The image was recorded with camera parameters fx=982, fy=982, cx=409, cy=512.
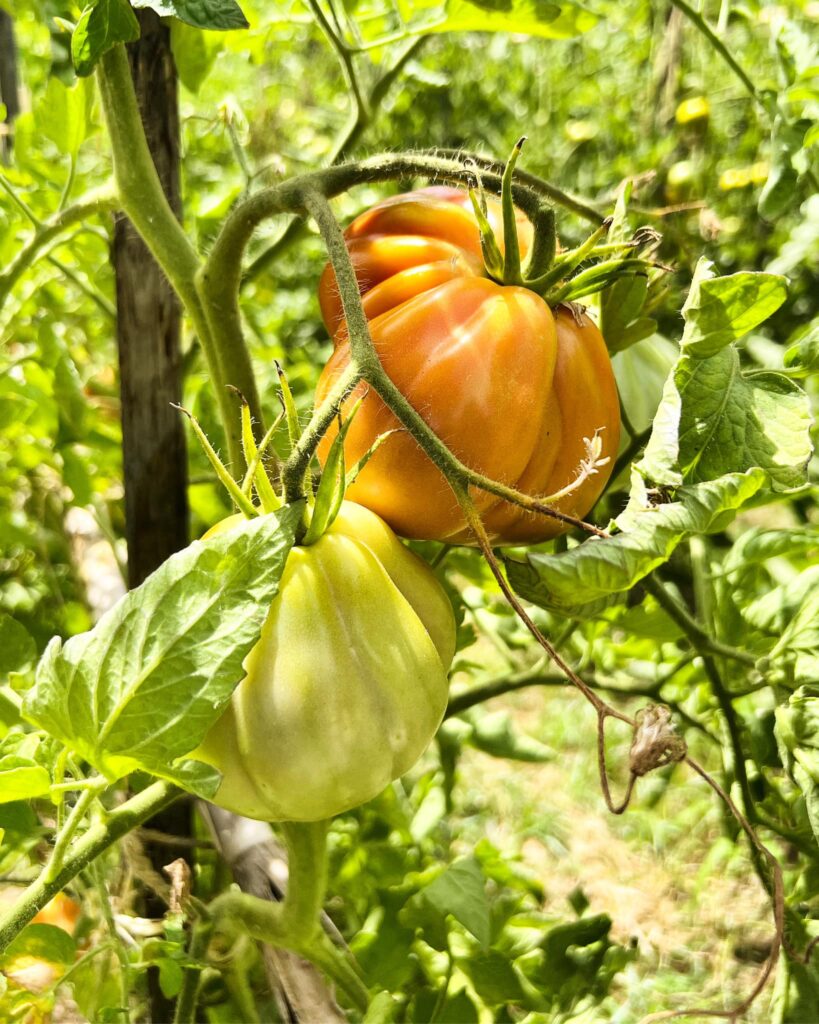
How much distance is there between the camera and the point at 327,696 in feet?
1.50

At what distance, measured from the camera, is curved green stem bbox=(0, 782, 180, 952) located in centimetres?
51

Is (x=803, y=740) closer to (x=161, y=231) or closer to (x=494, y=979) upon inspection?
(x=494, y=979)

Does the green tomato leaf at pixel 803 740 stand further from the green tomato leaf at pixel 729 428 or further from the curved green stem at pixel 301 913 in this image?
the curved green stem at pixel 301 913

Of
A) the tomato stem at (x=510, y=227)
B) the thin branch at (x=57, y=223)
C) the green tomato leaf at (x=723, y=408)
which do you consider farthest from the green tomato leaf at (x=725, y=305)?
the thin branch at (x=57, y=223)

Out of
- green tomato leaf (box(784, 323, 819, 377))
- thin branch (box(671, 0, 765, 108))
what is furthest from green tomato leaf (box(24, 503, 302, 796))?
thin branch (box(671, 0, 765, 108))

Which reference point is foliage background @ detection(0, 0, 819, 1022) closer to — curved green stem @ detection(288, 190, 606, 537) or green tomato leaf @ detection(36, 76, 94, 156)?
green tomato leaf @ detection(36, 76, 94, 156)

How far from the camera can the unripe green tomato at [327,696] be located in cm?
46

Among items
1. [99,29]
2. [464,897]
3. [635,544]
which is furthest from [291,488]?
[464,897]

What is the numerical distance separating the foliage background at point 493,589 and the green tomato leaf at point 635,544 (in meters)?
0.16

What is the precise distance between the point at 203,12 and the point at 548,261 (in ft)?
0.74

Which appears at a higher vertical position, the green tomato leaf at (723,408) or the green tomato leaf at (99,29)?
the green tomato leaf at (99,29)

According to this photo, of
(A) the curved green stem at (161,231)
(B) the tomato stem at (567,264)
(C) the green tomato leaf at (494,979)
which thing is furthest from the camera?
(C) the green tomato leaf at (494,979)

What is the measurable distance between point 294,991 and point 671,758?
340 millimetres

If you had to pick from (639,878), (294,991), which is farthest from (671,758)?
(639,878)
